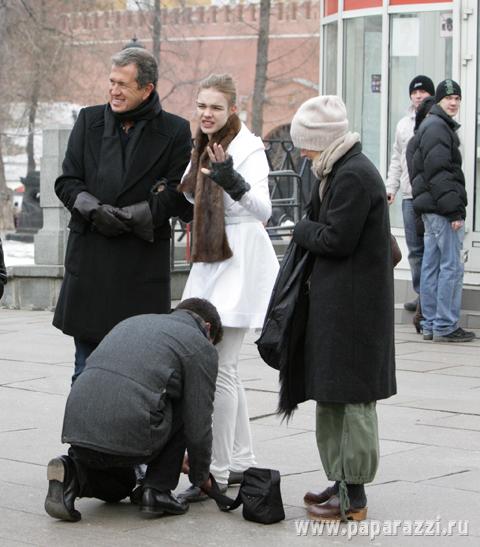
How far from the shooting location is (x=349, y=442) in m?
5.52

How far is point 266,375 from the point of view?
9602mm

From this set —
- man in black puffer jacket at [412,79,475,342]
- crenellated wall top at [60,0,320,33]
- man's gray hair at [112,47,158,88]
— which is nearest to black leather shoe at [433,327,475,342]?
man in black puffer jacket at [412,79,475,342]

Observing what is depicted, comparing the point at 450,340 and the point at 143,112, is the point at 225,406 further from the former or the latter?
the point at 450,340

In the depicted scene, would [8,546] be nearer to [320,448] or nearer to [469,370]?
[320,448]

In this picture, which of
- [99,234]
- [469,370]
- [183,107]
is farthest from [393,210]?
[183,107]

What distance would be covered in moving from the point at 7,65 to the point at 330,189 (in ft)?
A: 111

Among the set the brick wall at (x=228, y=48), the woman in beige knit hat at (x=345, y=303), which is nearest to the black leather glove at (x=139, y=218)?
the woman in beige knit hat at (x=345, y=303)

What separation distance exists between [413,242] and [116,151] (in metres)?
6.08

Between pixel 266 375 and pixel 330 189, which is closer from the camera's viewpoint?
pixel 330 189

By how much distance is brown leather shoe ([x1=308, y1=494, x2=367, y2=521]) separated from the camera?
557cm

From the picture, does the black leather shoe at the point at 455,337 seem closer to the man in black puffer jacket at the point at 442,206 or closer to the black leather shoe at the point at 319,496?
the man in black puffer jacket at the point at 442,206

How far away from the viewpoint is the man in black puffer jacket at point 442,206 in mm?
10938

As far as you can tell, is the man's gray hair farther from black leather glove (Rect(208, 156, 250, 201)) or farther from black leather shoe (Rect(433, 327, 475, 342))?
black leather shoe (Rect(433, 327, 475, 342))

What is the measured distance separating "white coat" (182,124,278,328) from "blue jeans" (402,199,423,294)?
576 centimetres
